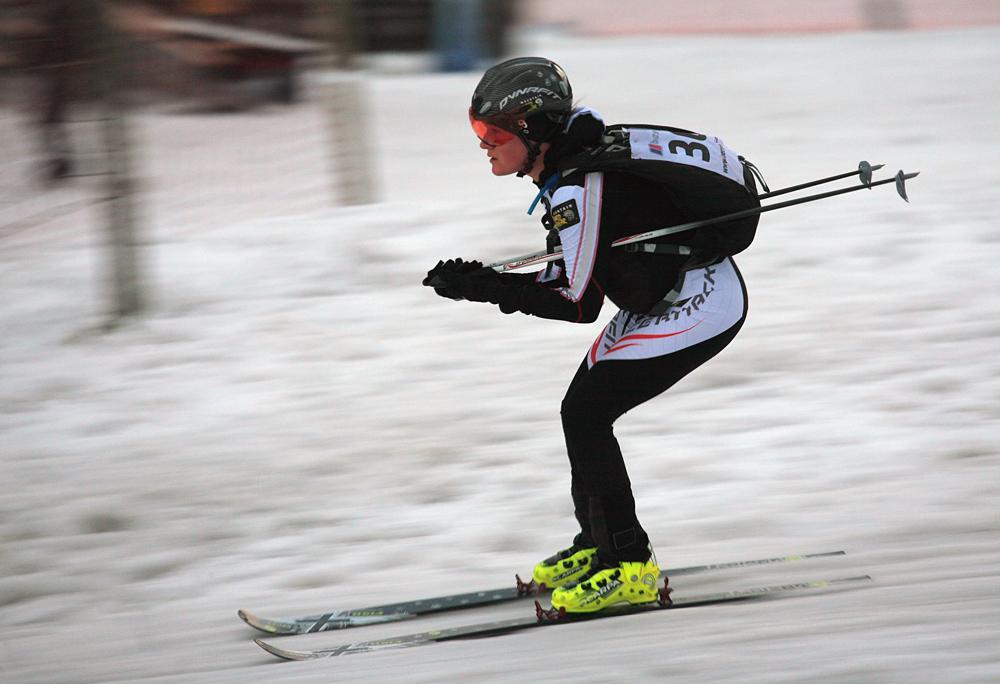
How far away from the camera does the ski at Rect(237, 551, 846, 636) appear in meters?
3.58

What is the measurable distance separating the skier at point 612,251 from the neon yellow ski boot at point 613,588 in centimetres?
8

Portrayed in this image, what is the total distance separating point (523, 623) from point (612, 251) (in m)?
1.18

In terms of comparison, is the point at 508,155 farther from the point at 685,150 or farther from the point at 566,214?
the point at 685,150

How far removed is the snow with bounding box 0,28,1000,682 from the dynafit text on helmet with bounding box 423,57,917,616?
2.09 feet

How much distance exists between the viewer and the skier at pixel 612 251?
310cm

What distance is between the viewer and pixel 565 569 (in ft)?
12.1

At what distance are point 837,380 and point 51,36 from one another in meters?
7.53

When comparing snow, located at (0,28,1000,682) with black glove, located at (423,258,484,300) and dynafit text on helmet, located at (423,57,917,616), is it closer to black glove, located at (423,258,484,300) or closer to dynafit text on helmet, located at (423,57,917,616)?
dynafit text on helmet, located at (423,57,917,616)

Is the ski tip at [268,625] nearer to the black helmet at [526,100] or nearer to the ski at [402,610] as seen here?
the ski at [402,610]

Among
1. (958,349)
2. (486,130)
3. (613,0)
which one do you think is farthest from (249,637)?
(613,0)

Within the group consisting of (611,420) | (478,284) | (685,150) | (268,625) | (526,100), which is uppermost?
(526,100)

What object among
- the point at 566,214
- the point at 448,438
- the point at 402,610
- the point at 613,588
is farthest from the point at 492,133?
the point at 448,438

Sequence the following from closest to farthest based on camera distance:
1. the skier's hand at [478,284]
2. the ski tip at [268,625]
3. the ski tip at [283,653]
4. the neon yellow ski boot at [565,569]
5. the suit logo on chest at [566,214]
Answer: the suit logo on chest at [566,214] → the skier's hand at [478,284] → the ski tip at [283,653] → the ski tip at [268,625] → the neon yellow ski boot at [565,569]

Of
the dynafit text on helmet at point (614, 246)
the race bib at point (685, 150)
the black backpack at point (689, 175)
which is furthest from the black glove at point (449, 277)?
the race bib at point (685, 150)
